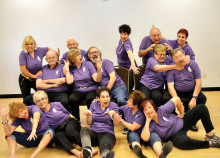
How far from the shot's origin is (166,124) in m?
2.91

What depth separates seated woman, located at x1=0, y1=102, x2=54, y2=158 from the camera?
277cm

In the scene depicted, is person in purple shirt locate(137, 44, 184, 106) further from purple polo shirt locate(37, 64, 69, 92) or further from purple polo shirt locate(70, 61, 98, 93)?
purple polo shirt locate(37, 64, 69, 92)

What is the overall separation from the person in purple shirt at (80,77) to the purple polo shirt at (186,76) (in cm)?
103

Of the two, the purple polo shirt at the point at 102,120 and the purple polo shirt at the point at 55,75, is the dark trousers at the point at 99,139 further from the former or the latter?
the purple polo shirt at the point at 55,75

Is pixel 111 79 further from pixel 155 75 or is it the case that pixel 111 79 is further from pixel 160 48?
pixel 160 48

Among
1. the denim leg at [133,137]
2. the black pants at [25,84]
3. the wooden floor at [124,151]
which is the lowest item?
the wooden floor at [124,151]

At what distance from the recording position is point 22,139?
297cm

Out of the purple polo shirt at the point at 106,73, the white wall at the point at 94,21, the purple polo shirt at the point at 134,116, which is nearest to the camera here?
the purple polo shirt at the point at 134,116

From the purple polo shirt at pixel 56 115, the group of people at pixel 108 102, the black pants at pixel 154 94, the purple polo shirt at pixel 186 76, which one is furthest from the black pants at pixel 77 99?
the purple polo shirt at pixel 186 76

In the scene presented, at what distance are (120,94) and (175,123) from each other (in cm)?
92

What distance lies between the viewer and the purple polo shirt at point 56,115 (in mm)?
3113

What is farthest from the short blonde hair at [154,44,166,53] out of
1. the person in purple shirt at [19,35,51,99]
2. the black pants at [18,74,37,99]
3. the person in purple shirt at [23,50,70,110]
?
the black pants at [18,74,37,99]

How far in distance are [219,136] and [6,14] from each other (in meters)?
4.88

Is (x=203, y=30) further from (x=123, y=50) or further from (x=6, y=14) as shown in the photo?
(x=6, y=14)
